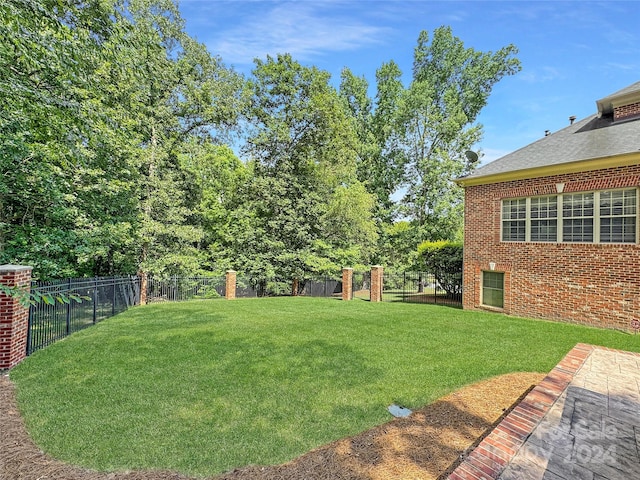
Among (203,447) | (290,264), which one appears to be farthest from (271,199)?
(203,447)

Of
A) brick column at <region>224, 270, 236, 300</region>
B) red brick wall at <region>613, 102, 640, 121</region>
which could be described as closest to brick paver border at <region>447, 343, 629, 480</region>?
red brick wall at <region>613, 102, 640, 121</region>


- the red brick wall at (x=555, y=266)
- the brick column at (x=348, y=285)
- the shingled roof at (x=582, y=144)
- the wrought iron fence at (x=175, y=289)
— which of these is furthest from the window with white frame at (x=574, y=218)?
Result: the wrought iron fence at (x=175, y=289)

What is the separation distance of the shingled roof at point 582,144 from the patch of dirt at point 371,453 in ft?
29.4

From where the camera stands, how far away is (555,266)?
10.1 m

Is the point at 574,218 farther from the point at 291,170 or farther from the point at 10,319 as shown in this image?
the point at 291,170

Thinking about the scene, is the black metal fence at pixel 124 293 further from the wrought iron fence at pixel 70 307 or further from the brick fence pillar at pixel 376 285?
the brick fence pillar at pixel 376 285

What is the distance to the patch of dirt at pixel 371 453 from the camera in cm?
288

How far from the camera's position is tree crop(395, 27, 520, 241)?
2420 centimetres

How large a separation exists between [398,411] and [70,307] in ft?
27.4

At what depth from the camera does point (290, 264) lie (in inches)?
759

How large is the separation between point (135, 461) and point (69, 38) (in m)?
7.69

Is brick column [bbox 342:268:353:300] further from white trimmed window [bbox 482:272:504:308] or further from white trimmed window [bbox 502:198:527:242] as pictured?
white trimmed window [bbox 502:198:527:242]

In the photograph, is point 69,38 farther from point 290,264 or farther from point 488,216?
point 290,264

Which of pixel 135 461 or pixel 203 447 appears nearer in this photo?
pixel 135 461
